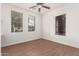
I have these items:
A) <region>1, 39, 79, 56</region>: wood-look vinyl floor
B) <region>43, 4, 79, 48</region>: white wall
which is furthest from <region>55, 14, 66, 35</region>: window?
<region>1, 39, 79, 56</region>: wood-look vinyl floor

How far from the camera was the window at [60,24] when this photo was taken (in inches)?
173

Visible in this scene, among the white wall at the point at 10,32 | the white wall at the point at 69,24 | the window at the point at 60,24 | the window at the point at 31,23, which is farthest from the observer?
the window at the point at 31,23

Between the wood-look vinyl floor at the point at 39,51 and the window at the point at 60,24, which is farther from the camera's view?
the window at the point at 60,24

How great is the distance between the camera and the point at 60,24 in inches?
185

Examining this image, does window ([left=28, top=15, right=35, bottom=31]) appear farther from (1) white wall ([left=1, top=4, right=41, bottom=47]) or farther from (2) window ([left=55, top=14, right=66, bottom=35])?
(2) window ([left=55, top=14, right=66, bottom=35])

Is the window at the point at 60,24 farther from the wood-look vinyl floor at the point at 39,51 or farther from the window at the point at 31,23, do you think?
the window at the point at 31,23

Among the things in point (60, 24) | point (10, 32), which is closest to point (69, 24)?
point (60, 24)

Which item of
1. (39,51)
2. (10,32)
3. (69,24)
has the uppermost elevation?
(69,24)

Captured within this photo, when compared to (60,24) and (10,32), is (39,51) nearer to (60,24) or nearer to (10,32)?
(10,32)

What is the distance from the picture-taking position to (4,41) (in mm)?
3695

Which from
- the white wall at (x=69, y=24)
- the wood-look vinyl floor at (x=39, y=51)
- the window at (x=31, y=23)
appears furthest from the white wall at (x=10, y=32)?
the white wall at (x=69, y=24)

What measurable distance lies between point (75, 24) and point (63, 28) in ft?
3.07

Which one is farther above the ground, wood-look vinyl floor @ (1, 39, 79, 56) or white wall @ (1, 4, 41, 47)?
white wall @ (1, 4, 41, 47)

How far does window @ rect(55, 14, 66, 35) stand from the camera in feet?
14.4
